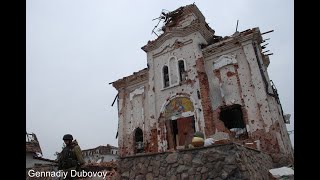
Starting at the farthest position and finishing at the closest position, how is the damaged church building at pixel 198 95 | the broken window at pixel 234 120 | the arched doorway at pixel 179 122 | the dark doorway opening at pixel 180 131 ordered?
the dark doorway opening at pixel 180 131 → the arched doorway at pixel 179 122 → the broken window at pixel 234 120 → the damaged church building at pixel 198 95

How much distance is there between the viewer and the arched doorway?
56.2 ft

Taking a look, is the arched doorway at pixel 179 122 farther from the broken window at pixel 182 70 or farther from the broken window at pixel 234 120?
the broken window at pixel 234 120

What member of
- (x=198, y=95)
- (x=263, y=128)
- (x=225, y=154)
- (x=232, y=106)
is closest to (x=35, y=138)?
(x=198, y=95)

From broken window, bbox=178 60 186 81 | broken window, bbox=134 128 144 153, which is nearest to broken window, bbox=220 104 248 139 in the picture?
broken window, bbox=178 60 186 81

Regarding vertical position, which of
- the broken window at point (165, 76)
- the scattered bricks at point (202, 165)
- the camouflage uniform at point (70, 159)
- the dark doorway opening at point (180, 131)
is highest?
the broken window at point (165, 76)

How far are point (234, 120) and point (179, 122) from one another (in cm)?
395

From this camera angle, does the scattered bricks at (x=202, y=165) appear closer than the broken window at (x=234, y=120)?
Yes

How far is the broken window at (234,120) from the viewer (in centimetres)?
1506

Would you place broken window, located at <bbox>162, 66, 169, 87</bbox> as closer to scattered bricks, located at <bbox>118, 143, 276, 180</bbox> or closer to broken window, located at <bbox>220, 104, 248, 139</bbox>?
broken window, located at <bbox>220, 104, 248, 139</bbox>

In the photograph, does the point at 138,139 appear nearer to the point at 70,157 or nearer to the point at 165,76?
→ the point at 165,76

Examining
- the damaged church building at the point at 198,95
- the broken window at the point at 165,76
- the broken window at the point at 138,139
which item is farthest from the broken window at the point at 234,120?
the broken window at the point at 138,139
